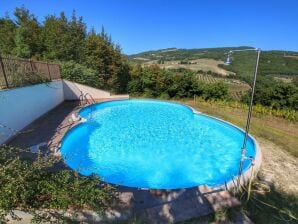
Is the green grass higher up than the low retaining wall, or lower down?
lower down

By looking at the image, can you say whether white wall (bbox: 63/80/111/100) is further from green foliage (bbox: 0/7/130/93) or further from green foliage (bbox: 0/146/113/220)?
green foliage (bbox: 0/146/113/220)

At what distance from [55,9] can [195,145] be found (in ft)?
60.6

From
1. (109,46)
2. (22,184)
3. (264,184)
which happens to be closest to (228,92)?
(109,46)

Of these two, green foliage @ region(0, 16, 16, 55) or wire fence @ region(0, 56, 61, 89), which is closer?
wire fence @ region(0, 56, 61, 89)

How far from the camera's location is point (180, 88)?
18.7 m

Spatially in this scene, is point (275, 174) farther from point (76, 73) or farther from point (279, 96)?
point (76, 73)

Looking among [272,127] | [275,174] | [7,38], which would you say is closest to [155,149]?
[275,174]

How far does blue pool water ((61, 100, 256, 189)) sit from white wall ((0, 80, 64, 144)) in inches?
69.1

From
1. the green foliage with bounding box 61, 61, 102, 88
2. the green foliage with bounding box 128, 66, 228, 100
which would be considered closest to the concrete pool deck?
the green foliage with bounding box 61, 61, 102, 88

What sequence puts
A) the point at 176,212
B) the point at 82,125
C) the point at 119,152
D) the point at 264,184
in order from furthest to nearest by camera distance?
the point at 82,125, the point at 119,152, the point at 264,184, the point at 176,212

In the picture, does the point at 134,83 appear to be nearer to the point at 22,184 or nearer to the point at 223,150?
the point at 223,150

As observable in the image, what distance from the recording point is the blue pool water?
6.74 m

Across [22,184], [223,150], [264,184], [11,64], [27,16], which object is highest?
[27,16]

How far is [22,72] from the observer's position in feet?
30.3
